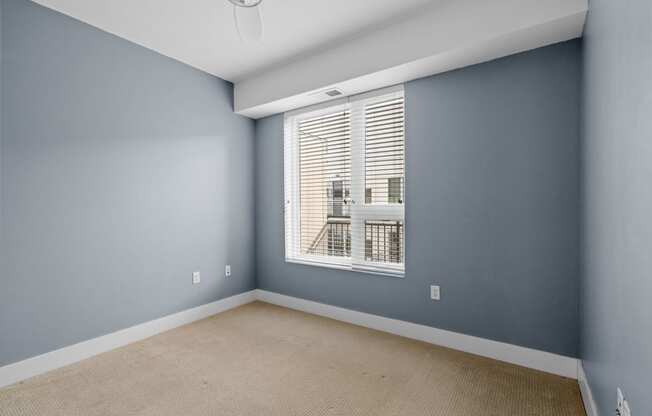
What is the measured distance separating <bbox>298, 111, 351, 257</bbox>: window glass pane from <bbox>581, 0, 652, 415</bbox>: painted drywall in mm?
1993

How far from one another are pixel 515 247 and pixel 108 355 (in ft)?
10.4

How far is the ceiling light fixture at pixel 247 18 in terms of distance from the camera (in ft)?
5.51

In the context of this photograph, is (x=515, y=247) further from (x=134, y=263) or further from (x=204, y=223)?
(x=134, y=263)

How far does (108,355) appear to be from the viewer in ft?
8.16

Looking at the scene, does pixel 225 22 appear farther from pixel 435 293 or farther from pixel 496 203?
pixel 435 293

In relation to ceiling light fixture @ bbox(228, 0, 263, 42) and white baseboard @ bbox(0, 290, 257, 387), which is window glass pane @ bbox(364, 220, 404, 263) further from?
ceiling light fixture @ bbox(228, 0, 263, 42)

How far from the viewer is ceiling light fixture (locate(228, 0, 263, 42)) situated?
1681mm

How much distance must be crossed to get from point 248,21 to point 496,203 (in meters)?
2.07

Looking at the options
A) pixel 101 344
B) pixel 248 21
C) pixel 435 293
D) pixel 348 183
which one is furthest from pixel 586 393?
pixel 101 344

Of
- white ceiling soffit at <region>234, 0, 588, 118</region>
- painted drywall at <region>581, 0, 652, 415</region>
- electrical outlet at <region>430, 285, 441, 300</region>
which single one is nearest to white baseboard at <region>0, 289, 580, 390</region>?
electrical outlet at <region>430, 285, 441, 300</region>

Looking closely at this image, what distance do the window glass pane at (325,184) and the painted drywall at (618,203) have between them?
78.5 inches

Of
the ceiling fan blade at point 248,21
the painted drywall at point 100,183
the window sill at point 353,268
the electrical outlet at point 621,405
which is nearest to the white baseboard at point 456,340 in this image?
the window sill at point 353,268

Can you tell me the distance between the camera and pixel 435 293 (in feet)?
8.68

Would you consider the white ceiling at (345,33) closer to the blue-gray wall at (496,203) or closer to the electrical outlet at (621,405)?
the blue-gray wall at (496,203)
